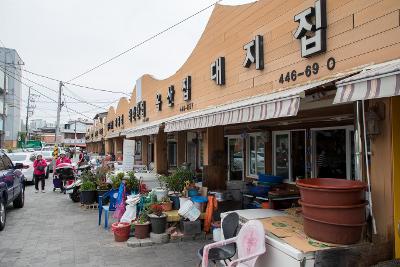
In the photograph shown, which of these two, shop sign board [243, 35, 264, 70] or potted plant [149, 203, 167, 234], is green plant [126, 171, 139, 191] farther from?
shop sign board [243, 35, 264, 70]

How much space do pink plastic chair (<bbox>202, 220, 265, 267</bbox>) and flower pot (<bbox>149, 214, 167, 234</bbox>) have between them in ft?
9.68

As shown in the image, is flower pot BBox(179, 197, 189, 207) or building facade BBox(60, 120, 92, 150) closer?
flower pot BBox(179, 197, 189, 207)

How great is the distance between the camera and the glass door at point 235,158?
13023mm

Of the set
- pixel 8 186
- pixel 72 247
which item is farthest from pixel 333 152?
pixel 8 186

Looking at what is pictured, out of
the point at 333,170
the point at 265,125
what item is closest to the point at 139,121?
the point at 265,125

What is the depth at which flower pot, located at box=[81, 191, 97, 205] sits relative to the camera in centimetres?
1172

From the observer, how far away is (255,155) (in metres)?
12.0

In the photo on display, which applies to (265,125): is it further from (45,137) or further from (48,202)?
(45,137)

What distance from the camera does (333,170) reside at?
872 cm

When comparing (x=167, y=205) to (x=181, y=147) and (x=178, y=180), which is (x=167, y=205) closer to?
(x=178, y=180)

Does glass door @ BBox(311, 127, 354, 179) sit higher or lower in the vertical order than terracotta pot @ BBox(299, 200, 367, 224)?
higher

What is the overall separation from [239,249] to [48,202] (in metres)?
10.5

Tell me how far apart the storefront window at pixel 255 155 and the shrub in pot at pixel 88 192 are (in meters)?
5.51

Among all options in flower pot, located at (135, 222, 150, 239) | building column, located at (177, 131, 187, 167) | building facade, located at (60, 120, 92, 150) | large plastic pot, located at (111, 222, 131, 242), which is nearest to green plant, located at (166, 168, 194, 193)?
flower pot, located at (135, 222, 150, 239)
